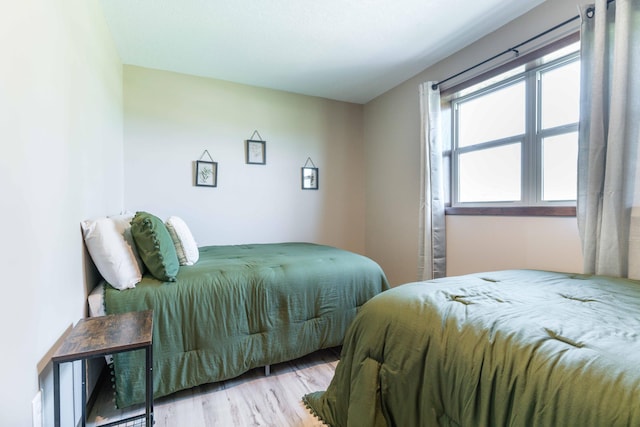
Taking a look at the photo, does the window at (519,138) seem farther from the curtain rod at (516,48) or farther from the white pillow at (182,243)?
the white pillow at (182,243)

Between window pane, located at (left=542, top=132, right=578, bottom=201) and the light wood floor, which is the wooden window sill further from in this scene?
the light wood floor

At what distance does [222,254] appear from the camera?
8.32 ft

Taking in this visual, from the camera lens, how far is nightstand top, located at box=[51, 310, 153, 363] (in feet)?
3.46

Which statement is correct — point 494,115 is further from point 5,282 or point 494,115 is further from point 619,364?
point 5,282

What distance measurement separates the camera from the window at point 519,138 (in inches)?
77.2

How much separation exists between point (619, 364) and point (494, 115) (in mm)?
2234

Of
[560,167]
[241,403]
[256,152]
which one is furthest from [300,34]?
[241,403]

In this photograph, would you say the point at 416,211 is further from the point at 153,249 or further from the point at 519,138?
the point at 153,249

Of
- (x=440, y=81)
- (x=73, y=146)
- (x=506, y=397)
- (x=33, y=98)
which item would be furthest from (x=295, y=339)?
(x=440, y=81)

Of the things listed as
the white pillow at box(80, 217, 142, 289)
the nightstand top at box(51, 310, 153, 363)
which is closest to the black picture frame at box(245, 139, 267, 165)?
the white pillow at box(80, 217, 142, 289)

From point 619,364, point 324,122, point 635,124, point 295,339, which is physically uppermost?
point 324,122

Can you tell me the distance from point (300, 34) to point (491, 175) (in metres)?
1.89

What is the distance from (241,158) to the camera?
3291 mm

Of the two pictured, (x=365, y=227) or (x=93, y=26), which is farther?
(x=365, y=227)
